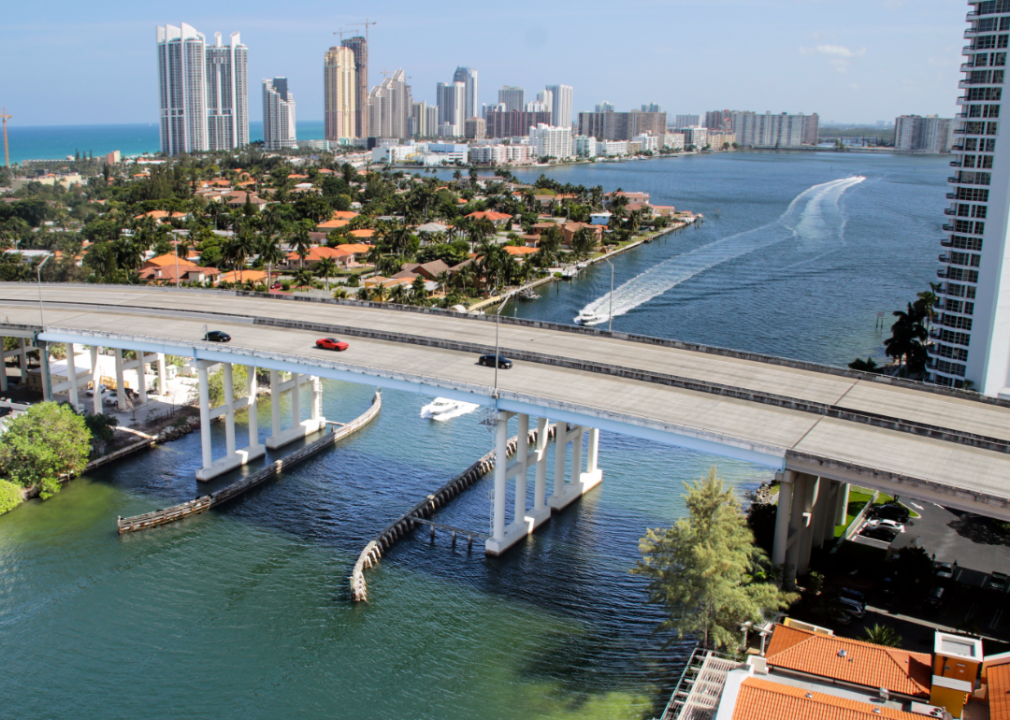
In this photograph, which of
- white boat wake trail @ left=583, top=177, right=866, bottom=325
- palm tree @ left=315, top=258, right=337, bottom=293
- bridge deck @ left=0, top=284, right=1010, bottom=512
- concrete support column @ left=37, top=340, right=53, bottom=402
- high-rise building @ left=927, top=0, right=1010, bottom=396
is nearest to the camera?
bridge deck @ left=0, top=284, right=1010, bottom=512

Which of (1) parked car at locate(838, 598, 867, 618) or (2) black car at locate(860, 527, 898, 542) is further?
(2) black car at locate(860, 527, 898, 542)

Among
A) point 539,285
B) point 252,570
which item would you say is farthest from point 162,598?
point 539,285

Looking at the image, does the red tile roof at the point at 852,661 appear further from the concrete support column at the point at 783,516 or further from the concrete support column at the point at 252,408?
the concrete support column at the point at 252,408

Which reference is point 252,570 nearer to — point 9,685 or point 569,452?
point 9,685

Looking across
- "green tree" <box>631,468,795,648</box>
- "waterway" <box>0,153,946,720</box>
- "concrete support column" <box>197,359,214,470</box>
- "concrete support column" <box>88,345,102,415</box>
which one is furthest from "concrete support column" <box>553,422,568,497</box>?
"concrete support column" <box>88,345,102,415</box>

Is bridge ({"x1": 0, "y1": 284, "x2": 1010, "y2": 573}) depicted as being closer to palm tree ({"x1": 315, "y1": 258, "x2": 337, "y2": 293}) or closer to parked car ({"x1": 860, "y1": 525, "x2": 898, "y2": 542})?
parked car ({"x1": 860, "y1": 525, "x2": 898, "y2": 542})
